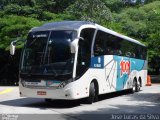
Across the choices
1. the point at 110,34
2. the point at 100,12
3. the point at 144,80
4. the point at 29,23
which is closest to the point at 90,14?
the point at 100,12

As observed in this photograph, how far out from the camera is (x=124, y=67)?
21.4m

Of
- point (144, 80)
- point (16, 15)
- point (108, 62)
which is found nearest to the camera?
point (108, 62)

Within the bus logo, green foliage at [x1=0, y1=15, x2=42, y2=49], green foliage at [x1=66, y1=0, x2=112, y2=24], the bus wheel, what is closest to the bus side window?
the bus wheel

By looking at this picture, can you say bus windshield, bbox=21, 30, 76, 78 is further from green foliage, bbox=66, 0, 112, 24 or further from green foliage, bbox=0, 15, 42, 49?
green foliage, bbox=0, 15, 42, 49

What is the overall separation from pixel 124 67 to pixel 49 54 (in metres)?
7.75

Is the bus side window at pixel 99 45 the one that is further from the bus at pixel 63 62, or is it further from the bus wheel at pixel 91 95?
the bus wheel at pixel 91 95

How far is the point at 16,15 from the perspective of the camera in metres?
37.4

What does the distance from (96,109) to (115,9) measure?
35.7 meters

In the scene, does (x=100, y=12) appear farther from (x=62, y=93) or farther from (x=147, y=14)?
(x=62, y=93)

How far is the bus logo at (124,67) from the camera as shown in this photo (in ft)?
68.5

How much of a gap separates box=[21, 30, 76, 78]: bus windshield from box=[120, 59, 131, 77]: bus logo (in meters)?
6.67

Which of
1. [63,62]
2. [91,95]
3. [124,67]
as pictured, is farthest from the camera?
[124,67]

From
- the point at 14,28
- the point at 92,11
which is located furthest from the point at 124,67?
the point at 14,28

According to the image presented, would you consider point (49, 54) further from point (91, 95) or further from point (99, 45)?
point (99, 45)
